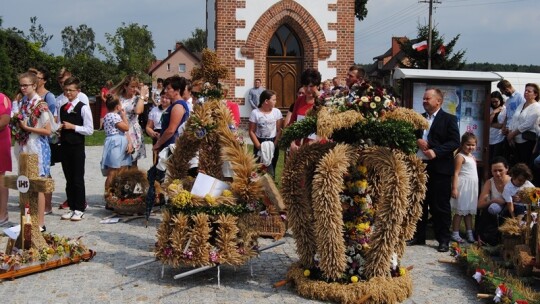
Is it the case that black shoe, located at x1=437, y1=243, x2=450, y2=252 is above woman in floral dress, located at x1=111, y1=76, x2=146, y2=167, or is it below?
below

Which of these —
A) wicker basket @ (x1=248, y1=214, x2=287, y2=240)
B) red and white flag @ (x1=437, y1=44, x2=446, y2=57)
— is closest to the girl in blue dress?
wicker basket @ (x1=248, y1=214, x2=287, y2=240)

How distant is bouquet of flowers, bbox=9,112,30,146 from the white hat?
232 inches

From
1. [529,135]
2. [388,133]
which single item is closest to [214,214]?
[388,133]

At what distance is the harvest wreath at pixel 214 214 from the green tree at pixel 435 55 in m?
33.9

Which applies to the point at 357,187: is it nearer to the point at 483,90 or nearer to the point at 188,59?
the point at 483,90

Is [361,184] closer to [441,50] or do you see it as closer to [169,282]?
[169,282]

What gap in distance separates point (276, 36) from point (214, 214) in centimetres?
1702

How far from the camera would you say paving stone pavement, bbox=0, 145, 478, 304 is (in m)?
5.91

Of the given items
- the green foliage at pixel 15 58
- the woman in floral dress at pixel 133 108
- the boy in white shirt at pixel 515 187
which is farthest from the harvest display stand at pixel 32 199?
the green foliage at pixel 15 58

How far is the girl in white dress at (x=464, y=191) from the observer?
27.4 feet

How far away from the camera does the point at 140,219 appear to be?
9.52 metres

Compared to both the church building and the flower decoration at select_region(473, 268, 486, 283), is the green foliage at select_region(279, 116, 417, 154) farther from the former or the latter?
the church building

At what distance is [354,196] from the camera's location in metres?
6.05

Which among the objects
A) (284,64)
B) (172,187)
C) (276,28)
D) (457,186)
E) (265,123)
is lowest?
(457,186)
